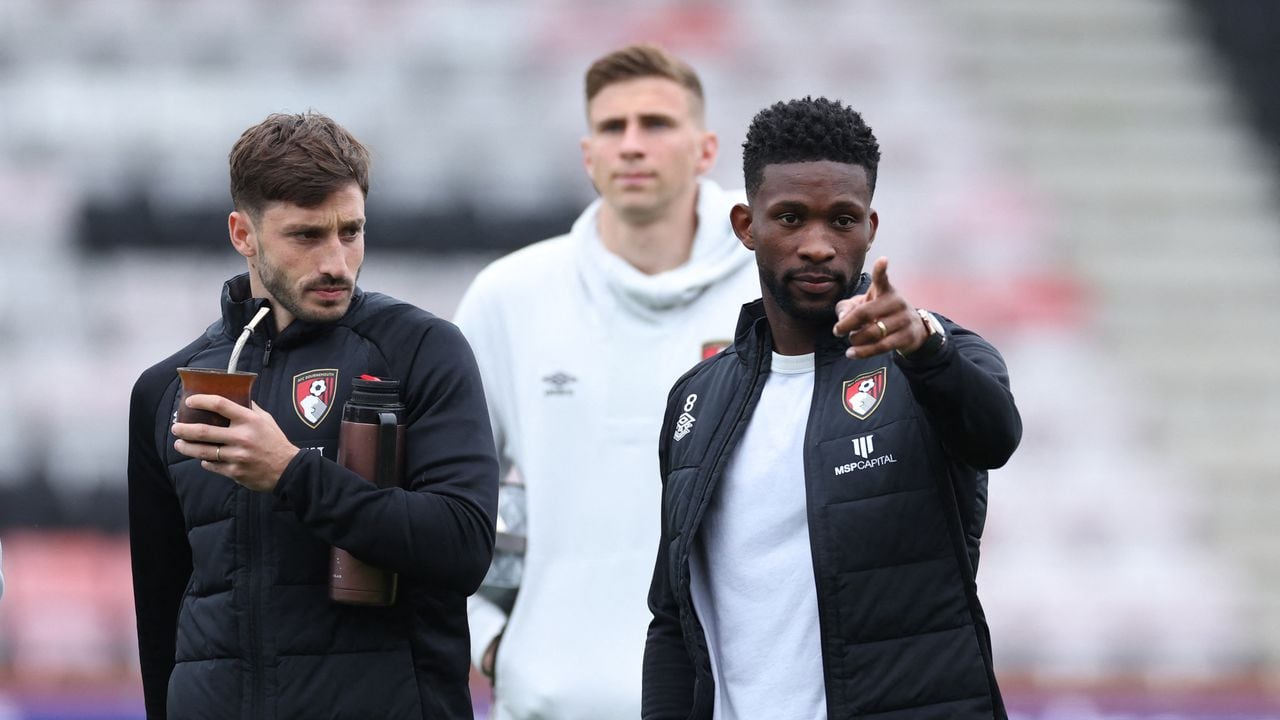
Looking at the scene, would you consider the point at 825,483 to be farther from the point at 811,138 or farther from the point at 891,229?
the point at 891,229

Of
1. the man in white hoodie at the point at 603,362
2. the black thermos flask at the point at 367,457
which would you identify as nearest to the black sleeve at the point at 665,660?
the black thermos flask at the point at 367,457

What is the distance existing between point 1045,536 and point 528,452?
607cm

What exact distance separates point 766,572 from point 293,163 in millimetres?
943

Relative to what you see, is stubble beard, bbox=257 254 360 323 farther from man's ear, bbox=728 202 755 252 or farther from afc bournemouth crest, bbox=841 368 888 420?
afc bournemouth crest, bbox=841 368 888 420

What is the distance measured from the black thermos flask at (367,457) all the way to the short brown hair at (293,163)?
0.33m

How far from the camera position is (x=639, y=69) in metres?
3.93

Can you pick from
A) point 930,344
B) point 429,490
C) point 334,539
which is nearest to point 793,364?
point 930,344

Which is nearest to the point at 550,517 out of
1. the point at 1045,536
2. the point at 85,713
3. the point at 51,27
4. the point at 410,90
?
the point at 85,713

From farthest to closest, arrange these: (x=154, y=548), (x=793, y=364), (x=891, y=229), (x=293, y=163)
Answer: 1. (x=891, y=229)
2. (x=154, y=548)
3. (x=293, y=163)
4. (x=793, y=364)

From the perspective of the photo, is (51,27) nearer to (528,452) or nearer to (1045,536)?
(1045,536)

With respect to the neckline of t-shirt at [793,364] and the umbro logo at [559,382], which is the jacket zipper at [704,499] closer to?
the neckline of t-shirt at [793,364]

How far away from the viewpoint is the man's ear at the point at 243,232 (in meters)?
2.69

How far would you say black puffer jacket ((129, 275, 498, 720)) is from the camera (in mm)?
2449

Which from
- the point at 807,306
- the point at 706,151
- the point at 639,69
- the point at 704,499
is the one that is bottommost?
the point at 704,499
